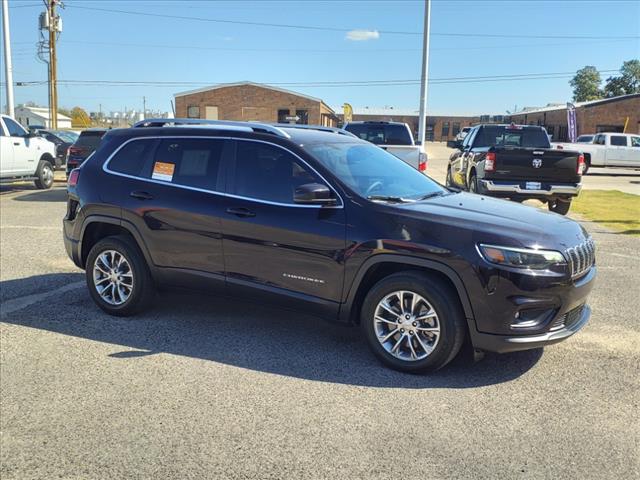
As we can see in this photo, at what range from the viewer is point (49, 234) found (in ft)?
32.9

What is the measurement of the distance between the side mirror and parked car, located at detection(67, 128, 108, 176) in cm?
1146

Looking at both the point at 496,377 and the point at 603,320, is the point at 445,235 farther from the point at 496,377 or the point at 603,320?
the point at 603,320

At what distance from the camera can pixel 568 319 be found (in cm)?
434

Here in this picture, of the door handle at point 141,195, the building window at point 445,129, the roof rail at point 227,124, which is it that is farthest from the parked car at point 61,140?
the building window at point 445,129

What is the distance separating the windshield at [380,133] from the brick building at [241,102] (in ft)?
111

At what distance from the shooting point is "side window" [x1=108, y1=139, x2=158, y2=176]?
219 inches

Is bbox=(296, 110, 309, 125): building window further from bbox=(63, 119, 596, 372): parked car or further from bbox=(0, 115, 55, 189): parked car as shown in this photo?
bbox=(63, 119, 596, 372): parked car

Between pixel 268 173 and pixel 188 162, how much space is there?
2.82 ft

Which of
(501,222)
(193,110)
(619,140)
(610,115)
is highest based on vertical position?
(193,110)

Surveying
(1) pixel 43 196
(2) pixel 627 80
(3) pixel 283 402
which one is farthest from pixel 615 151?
(2) pixel 627 80

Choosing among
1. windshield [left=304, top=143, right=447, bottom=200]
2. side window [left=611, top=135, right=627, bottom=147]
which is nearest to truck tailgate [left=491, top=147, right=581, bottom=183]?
windshield [left=304, top=143, right=447, bottom=200]

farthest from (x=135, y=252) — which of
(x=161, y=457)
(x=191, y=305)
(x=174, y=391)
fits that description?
(x=161, y=457)

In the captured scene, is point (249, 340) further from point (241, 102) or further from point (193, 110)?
point (193, 110)

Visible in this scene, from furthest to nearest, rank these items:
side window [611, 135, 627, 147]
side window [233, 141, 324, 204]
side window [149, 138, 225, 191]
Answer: side window [611, 135, 627, 147] < side window [149, 138, 225, 191] < side window [233, 141, 324, 204]
